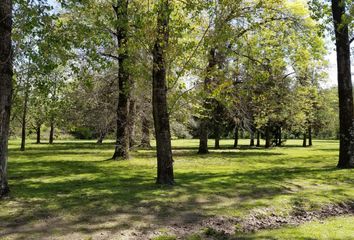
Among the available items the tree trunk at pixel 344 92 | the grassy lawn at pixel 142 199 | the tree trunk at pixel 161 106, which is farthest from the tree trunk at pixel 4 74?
the tree trunk at pixel 344 92

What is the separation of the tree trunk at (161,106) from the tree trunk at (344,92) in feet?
29.4

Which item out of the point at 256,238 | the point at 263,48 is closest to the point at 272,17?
the point at 263,48

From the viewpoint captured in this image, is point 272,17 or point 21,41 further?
point 272,17

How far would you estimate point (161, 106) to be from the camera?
39.5 ft

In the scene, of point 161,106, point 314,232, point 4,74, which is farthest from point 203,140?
point 314,232

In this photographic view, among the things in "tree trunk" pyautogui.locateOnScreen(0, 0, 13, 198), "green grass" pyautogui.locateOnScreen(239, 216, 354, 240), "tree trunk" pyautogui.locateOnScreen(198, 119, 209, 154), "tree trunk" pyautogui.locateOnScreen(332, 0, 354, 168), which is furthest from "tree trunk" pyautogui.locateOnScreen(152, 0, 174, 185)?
"tree trunk" pyautogui.locateOnScreen(198, 119, 209, 154)

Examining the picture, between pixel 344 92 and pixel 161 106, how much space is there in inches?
372

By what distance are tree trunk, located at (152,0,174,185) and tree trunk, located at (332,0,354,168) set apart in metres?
8.98

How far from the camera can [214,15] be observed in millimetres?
12633

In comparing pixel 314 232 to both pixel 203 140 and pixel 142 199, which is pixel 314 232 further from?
pixel 203 140

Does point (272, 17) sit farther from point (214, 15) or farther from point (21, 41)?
point (21, 41)

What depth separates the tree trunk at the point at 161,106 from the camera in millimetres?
11656

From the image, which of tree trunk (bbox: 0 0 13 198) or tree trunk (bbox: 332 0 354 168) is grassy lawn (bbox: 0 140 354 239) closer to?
tree trunk (bbox: 0 0 13 198)

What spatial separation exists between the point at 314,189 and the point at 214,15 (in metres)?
6.17
